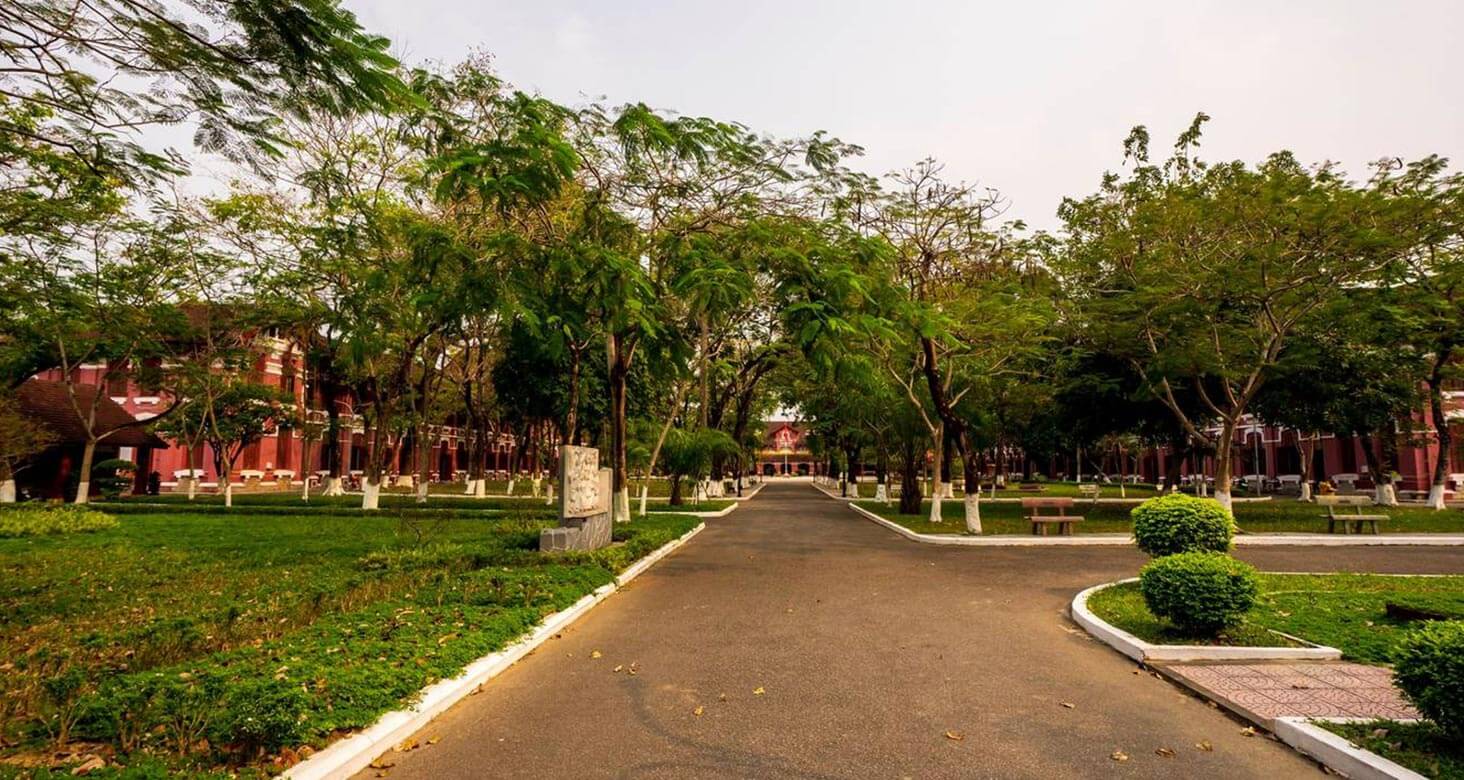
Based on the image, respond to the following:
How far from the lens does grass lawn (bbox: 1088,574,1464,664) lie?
745cm

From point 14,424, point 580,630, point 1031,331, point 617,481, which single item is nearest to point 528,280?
point 580,630

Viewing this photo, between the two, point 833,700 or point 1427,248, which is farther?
point 1427,248

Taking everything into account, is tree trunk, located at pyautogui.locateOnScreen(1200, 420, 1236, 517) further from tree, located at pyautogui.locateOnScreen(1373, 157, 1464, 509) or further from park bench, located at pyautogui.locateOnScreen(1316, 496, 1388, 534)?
tree, located at pyautogui.locateOnScreen(1373, 157, 1464, 509)

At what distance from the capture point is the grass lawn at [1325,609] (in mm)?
7445

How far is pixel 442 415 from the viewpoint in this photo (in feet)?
157

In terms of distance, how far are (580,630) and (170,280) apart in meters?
22.1

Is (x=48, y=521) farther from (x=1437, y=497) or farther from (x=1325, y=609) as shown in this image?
(x=1437, y=497)

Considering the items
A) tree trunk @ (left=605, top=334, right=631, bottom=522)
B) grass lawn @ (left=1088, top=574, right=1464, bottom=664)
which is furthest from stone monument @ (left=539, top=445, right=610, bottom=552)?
grass lawn @ (left=1088, top=574, right=1464, bottom=664)

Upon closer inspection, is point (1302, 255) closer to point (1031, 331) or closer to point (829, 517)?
point (1031, 331)

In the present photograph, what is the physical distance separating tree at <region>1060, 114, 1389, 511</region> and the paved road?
11.1 metres

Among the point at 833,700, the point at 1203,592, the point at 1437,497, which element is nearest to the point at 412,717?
the point at 833,700

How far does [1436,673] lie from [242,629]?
9274mm

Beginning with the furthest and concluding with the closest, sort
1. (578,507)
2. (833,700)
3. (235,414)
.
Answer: (235,414)
(578,507)
(833,700)

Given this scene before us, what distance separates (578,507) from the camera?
13594mm
